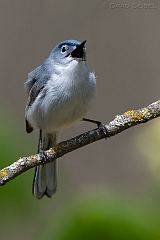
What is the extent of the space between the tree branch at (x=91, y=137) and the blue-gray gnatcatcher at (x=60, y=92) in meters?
0.24

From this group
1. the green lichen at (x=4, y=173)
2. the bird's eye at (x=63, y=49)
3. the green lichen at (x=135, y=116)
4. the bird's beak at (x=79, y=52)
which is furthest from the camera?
the bird's eye at (x=63, y=49)

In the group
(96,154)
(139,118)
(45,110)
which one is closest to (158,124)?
(139,118)

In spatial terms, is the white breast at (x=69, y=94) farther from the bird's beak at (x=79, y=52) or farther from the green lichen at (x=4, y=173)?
the green lichen at (x=4, y=173)

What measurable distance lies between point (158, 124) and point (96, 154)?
6.78 feet

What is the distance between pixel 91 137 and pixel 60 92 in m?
0.40

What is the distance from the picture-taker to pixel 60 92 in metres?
2.05

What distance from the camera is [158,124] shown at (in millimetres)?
1243

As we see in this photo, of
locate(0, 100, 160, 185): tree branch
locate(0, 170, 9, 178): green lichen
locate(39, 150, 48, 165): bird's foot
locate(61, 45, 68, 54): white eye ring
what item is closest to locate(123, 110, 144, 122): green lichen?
locate(0, 100, 160, 185): tree branch

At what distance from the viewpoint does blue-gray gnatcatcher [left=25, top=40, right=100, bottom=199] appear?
6.66 ft

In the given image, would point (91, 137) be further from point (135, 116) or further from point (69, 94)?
point (69, 94)

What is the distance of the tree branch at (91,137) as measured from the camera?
1.48 m

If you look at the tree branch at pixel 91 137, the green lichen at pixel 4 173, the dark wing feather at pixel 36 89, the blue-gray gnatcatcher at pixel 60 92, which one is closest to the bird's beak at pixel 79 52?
the blue-gray gnatcatcher at pixel 60 92

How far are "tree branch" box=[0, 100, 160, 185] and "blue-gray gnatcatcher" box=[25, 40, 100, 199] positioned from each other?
24 centimetres

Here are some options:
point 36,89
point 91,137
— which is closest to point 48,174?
point 36,89
